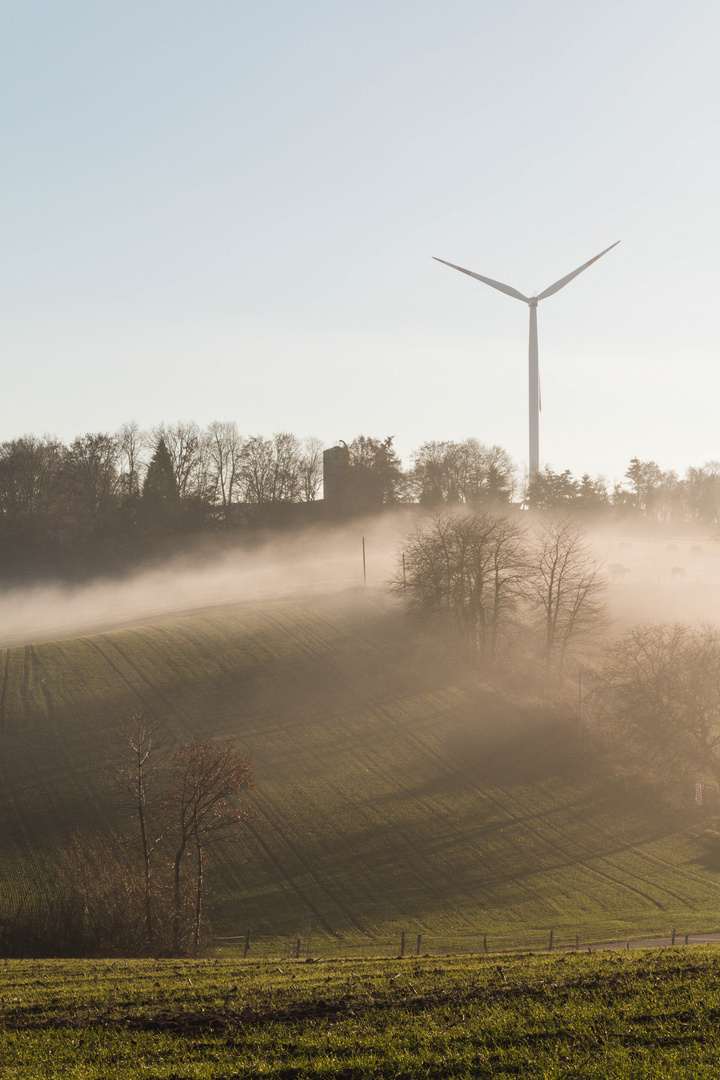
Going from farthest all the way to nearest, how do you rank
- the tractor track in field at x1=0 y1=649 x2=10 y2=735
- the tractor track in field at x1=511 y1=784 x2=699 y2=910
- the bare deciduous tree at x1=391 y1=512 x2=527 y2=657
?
the bare deciduous tree at x1=391 y1=512 x2=527 y2=657 → the tractor track in field at x1=0 y1=649 x2=10 y2=735 → the tractor track in field at x1=511 y1=784 x2=699 y2=910

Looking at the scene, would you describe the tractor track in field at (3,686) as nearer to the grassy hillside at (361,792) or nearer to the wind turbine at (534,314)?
the grassy hillside at (361,792)

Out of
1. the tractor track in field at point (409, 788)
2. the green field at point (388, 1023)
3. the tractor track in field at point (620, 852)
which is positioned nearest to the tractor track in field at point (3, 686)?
the tractor track in field at point (409, 788)

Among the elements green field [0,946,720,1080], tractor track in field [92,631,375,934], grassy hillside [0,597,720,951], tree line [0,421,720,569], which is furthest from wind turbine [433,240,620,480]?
green field [0,946,720,1080]

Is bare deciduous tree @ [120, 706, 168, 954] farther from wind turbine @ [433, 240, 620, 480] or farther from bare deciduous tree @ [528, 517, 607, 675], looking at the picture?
wind turbine @ [433, 240, 620, 480]

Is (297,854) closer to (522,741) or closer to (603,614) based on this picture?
(522,741)

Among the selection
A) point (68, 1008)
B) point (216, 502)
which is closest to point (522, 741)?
point (68, 1008)

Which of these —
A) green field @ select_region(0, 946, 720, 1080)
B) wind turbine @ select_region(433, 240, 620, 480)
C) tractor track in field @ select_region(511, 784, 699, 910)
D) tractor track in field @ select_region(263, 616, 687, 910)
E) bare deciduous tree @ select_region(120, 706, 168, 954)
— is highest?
wind turbine @ select_region(433, 240, 620, 480)
